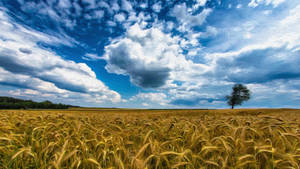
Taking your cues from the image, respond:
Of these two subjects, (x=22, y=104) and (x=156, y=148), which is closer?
(x=156, y=148)

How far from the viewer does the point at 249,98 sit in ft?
223

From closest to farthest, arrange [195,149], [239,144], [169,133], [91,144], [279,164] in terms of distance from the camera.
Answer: [279,164] → [239,144] → [195,149] → [91,144] → [169,133]

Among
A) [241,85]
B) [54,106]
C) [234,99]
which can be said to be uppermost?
[241,85]

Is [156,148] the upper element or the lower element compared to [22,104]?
upper

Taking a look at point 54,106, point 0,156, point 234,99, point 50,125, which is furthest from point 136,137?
point 54,106

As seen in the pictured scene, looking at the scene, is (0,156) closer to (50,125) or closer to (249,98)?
(50,125)

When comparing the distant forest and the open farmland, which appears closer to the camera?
the open farmland

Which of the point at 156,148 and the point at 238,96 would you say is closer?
the point at 156,148

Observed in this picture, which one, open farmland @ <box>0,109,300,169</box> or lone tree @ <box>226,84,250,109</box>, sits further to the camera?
lone tree @ <box>226,84,250,109</box>

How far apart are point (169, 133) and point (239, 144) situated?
1.23m

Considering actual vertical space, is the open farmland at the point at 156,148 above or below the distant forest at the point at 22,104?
above

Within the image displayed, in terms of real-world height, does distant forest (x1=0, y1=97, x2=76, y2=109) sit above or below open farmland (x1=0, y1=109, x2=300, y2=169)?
below

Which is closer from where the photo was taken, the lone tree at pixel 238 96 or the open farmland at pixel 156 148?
the open farmland at pixel 156 148

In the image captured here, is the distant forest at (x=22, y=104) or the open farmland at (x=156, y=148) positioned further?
the distant forest at (x=22, y=104)
